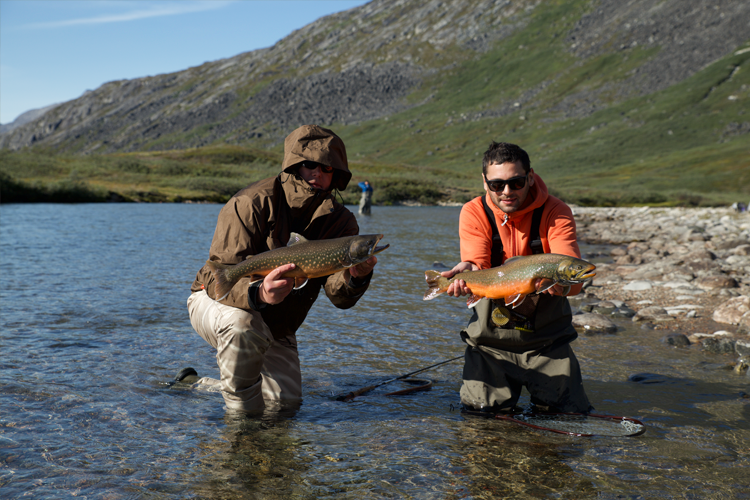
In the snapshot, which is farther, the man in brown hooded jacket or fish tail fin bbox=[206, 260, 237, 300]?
the man in brown hooded jacket

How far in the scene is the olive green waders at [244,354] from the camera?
15.8 ft

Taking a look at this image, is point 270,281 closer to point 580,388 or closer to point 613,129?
point 580,388

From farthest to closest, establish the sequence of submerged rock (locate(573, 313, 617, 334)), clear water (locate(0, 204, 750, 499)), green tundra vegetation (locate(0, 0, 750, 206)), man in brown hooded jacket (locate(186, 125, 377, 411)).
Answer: green tundra vegetation (locate(0, 0, 750, 206)) → submerged rock (locate(573, 313, 617, 334)) → man in brown hooded jacket (locate(186, 125, 377, 411)) → clear water (locate(0, 204, 750, 499))

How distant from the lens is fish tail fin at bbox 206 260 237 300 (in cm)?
458

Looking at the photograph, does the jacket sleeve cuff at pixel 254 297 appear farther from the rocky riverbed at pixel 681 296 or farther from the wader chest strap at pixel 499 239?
the rocky riverbed at pixel 681 296

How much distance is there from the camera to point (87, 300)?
10297mm

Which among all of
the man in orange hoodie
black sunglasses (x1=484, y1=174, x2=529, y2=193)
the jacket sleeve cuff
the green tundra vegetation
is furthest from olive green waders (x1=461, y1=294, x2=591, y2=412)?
the green tundra vegetation

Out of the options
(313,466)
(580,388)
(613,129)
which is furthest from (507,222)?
(613,129)

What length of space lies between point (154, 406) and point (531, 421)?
11.2 ft

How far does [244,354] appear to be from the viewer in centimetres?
482

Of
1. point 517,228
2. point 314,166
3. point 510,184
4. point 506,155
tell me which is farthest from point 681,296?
point 314,166

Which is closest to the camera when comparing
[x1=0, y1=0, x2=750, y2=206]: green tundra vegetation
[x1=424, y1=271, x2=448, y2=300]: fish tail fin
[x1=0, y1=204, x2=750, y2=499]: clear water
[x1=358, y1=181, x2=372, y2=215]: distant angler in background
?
[x1=0, y1=204, x2=750, y2=499]: clear water

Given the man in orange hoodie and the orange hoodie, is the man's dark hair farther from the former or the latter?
the orange hoodie

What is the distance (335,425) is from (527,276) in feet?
7.03
